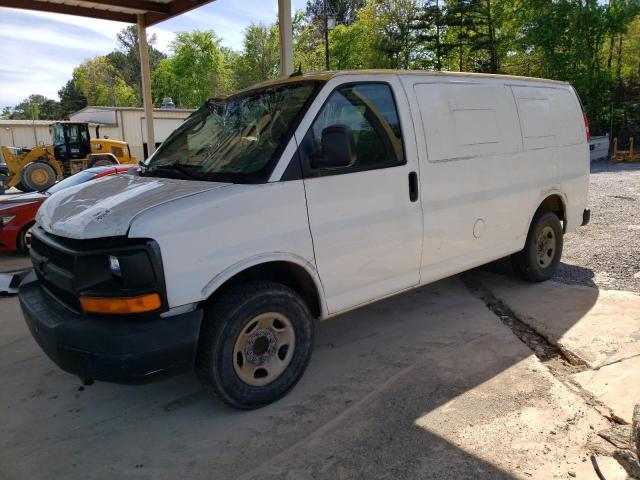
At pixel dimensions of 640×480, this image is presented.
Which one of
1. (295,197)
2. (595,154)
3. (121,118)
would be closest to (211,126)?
(295,197)

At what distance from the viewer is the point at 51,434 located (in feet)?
10.6

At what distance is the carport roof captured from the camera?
392 inches

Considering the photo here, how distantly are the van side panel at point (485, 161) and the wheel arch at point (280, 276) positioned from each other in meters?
1.04

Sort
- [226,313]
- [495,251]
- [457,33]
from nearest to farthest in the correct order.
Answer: [226,313] < [495,251] < [457,33]

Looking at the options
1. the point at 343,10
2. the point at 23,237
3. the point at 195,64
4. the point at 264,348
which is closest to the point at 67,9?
the point at 23,237

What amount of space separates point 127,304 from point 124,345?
8.7 inches

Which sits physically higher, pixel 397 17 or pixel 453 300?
pixel 397 17

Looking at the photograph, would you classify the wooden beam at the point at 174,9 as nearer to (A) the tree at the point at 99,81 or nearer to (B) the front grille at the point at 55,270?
(B) the front grille at the point at 55,270

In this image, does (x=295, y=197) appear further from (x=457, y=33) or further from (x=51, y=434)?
(x=457, y=33)

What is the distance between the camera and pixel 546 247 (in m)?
5.65

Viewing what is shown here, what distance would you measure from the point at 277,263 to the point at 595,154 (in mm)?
25023

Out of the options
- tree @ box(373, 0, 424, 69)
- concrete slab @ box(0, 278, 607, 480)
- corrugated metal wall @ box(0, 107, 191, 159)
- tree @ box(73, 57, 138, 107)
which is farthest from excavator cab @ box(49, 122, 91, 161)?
tree @ box(73, 57, 138, 107)

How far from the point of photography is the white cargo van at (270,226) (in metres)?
2.86

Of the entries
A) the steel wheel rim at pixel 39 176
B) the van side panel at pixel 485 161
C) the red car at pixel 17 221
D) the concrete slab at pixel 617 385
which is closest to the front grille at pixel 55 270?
the van side panel at pixel 485 161
